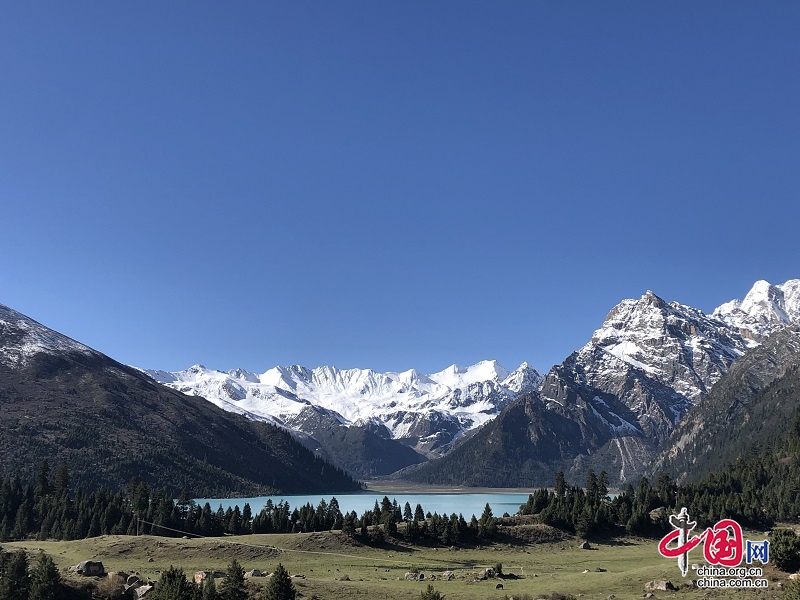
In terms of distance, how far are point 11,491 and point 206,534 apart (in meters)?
62.7

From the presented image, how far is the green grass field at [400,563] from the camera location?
246 ft

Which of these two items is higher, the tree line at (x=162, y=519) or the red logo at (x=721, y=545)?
the red logo at (x=721, y=545)

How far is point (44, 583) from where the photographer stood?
76000mm

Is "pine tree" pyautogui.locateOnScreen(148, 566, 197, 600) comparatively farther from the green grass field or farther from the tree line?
the tree line

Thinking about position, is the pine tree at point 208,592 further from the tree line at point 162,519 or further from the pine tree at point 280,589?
the tree line at point 162,519

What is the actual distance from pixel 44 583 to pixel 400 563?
55172mm

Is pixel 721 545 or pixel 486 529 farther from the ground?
pixel 721 545

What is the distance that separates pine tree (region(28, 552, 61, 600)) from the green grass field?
51.9 feet

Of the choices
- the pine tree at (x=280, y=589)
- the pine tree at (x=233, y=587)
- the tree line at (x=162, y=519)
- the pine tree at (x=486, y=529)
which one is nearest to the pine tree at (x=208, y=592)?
the pine tree at (x=233, y=587)

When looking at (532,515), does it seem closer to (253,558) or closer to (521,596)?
(253,558)

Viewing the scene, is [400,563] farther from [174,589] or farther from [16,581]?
[16,581]

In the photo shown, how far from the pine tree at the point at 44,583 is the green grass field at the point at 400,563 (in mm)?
15807

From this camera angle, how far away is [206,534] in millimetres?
162750

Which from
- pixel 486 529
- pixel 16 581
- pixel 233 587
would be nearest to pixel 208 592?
pixel 233 587
